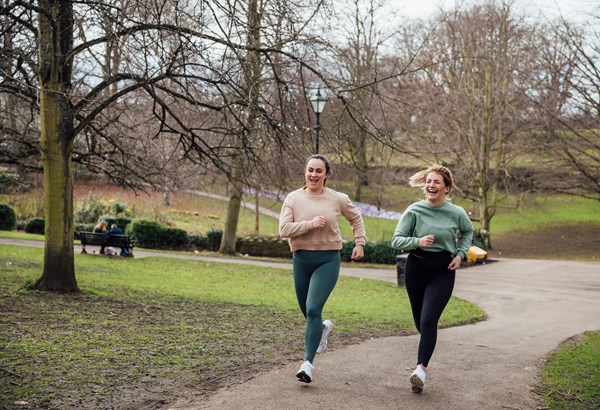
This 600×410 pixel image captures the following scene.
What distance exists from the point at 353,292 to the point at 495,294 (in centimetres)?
348

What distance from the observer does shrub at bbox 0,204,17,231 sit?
31.8 m

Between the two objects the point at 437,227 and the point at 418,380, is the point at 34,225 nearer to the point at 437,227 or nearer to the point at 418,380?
the point at 437,227

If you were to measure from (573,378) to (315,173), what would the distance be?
11.5 ft

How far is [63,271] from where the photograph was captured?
42.7 feet

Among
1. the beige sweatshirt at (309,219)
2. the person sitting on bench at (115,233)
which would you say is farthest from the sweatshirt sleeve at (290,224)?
the person sitting on bench at (115,233)

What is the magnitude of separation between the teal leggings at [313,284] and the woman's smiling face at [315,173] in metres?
0.59

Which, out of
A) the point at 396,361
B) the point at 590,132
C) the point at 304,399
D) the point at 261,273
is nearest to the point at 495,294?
the point at 261,273

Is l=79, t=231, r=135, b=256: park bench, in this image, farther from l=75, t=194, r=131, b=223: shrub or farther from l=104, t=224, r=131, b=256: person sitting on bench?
l=75, t=194, r=131, b=223: shrub

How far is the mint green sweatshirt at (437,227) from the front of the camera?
6.61 meters

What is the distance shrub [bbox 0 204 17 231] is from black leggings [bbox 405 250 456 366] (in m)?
28.2

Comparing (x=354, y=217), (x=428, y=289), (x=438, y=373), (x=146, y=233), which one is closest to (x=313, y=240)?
(x=354, y=217)

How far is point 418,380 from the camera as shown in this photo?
20.7 feet

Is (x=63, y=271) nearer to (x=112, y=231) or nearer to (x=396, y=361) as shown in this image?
(x=396, y=361)

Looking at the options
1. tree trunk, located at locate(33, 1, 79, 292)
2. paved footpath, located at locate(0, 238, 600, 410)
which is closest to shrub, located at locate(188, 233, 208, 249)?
paved footpath, located at locate(0, 238, 600, 410)
